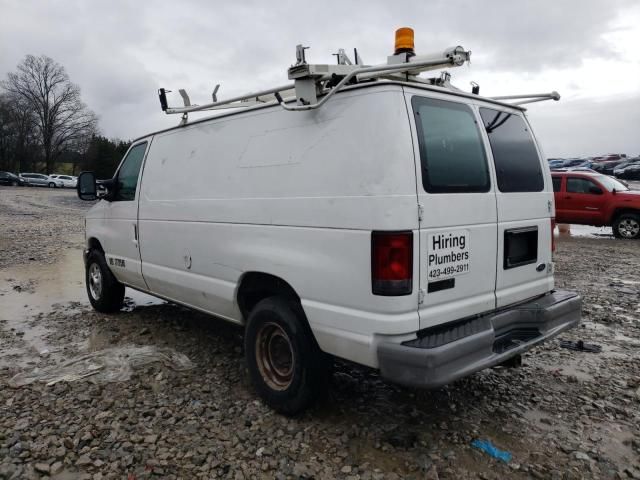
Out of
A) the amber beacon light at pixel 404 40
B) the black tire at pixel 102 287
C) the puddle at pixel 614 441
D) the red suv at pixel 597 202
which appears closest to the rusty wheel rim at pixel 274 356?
the puddle at pixel 614 441

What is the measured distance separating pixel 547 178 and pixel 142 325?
4.47 m

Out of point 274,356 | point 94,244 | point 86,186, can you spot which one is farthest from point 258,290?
point 94,244

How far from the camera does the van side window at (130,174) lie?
536cm

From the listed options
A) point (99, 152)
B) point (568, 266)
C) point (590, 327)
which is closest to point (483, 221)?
point (590, 327)

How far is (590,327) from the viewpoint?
18.6ft

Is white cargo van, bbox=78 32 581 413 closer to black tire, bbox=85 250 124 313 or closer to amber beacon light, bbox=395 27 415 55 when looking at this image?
amber beacon light, bbox=395 27 415 55

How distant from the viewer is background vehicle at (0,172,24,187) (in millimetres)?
47531

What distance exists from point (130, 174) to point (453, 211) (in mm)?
3780

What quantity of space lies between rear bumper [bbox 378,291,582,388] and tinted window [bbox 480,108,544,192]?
0.90 meters

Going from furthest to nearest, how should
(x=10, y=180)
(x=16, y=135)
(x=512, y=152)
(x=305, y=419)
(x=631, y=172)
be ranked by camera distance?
(x=16, y=135)
(x=10, y=180)
(x=631, y=172)
(x=512, y=152)
(x=305, y=419)

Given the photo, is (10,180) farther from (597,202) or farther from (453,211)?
(453,211)

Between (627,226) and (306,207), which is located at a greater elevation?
(306,207)

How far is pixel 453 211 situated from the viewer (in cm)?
315

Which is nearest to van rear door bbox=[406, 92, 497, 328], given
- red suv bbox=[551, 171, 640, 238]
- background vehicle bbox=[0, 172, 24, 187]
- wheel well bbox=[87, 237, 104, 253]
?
wheel well bbox=[87, 237, 104, 253]
